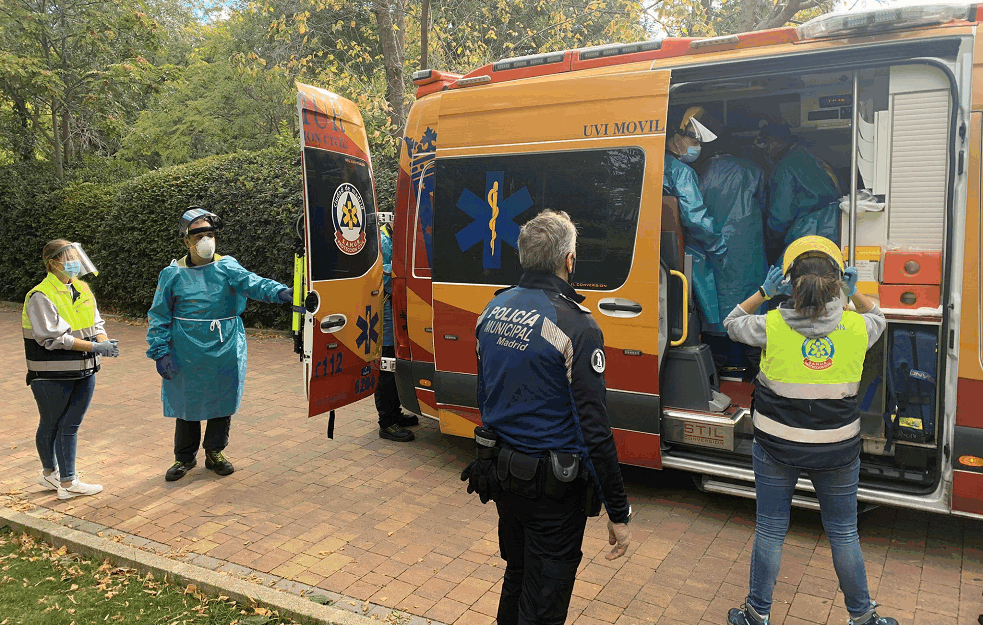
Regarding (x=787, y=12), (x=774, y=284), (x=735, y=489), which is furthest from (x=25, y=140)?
(x=774, y=284)

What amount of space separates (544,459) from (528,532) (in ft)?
0.99

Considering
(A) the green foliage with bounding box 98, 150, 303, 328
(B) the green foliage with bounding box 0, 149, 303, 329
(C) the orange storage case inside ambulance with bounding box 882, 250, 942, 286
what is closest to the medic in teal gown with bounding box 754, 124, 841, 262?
(C) the orange storage case inside ambulance with bounding box 882, 250, 942, 286

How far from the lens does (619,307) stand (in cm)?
454

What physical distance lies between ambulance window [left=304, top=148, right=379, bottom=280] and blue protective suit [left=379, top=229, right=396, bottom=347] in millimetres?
357

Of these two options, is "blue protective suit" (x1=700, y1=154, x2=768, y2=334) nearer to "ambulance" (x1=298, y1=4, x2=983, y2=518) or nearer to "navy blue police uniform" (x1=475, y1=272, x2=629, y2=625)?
"ambulance" (x1=298, y1=4, x2=983, y2=518)

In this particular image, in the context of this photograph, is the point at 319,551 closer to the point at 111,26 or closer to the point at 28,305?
the point at 28,305

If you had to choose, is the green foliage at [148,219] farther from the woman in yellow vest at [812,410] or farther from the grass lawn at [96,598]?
the woman in yellow vest at [812,410]

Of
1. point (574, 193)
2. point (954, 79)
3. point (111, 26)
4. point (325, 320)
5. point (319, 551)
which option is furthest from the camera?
point (111, 26)

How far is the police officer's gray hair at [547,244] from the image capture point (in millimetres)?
2684

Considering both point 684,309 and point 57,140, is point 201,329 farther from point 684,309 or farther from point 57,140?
point 57,140

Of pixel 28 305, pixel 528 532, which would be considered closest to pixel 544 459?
pixel 528 532

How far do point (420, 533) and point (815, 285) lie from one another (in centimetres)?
268

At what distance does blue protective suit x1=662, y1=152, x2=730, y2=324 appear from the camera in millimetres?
4852

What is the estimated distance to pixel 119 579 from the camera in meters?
4.10
